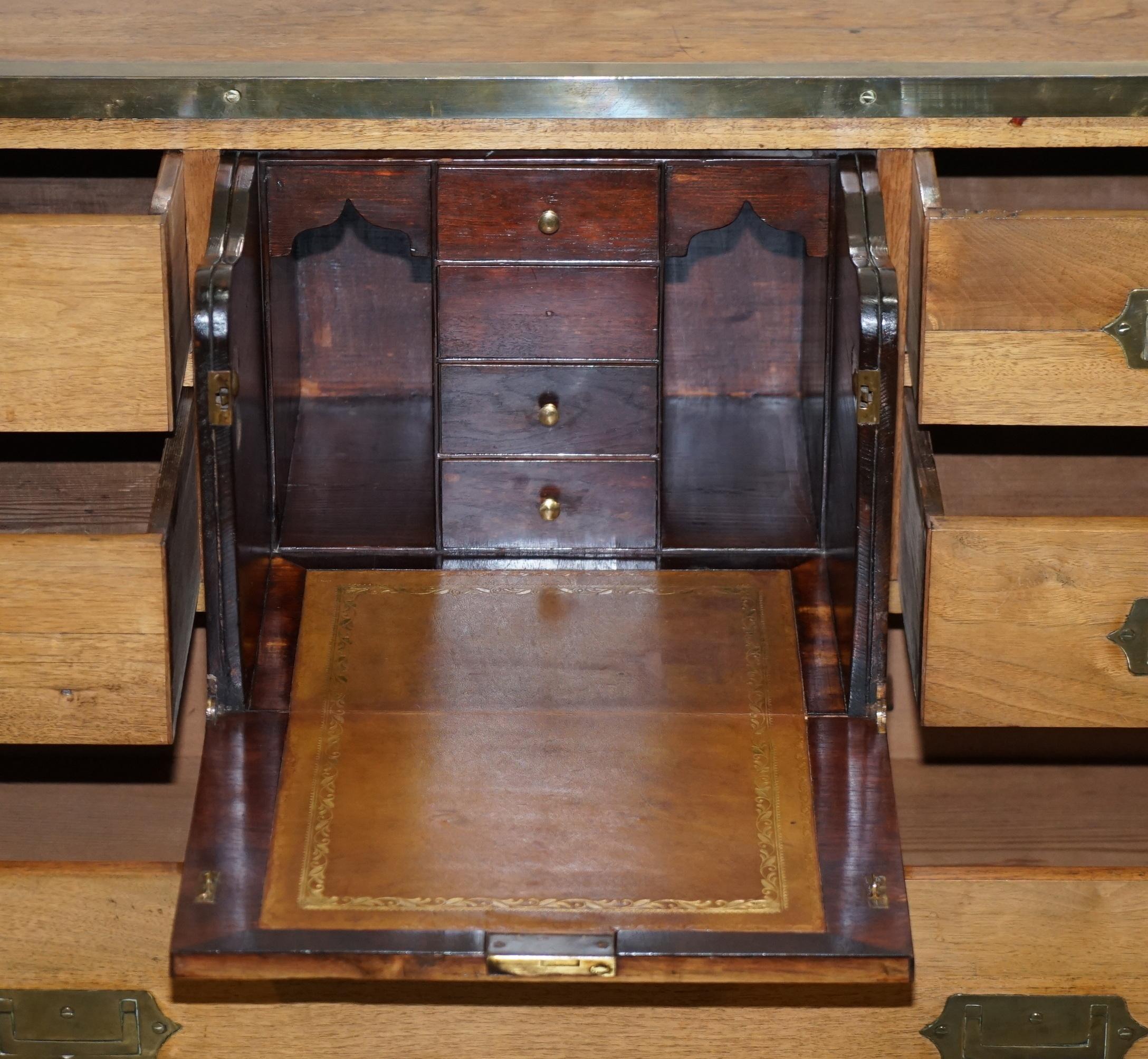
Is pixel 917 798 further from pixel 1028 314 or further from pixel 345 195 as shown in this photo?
pixel 345 195

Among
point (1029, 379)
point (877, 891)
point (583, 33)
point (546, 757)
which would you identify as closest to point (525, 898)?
point (546, 757)

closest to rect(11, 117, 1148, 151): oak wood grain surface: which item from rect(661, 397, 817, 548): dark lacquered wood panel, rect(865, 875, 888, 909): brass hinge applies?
rect(661, 397, 817, 548): dark lacquered wood panel

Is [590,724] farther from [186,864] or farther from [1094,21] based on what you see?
[1094,21]

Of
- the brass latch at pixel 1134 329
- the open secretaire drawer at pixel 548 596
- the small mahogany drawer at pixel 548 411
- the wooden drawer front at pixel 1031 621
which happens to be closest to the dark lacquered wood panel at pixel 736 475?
the open secretaire drawer at pixel 548 596

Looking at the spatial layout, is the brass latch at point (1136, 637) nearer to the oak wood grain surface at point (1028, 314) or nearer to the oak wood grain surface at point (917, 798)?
the oak wood grain surface at point (1028, 314)

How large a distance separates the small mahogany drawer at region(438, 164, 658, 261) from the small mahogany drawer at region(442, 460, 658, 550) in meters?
0.22

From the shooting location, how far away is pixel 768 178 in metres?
1.84

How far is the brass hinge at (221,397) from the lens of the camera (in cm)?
161

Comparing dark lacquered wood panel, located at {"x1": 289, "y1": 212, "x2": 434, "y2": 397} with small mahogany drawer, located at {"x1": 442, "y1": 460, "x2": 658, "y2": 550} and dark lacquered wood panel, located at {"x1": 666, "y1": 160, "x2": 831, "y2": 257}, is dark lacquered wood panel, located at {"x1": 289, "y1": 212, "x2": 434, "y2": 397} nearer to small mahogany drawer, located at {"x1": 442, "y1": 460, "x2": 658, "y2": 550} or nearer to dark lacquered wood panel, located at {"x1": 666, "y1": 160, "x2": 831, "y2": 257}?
small mahogany drawer, located at {"x1": 442, "y1": 460, "x2": 658, "y2": 550}

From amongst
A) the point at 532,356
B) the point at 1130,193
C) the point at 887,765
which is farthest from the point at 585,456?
the point at 1130,193

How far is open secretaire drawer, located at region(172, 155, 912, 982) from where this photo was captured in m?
1.54

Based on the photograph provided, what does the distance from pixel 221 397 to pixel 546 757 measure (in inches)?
16.6

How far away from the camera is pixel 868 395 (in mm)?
1630

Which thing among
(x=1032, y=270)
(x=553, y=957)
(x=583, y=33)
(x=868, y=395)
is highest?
(x=583, y=33)
